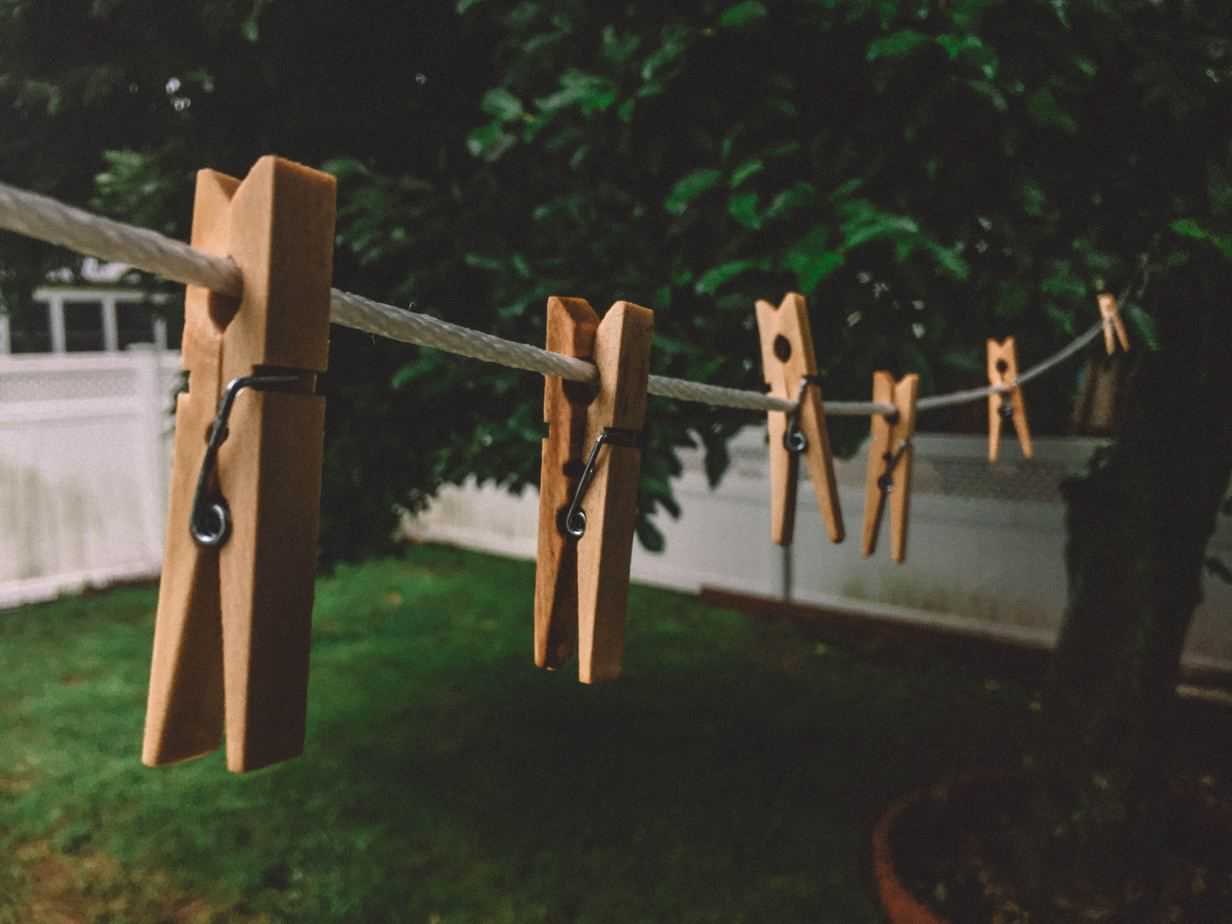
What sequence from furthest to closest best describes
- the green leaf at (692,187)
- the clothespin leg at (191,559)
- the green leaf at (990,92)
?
the green leaf at (692,187) < the green leaf at (990,92) < the clothespin leg at (191,559)

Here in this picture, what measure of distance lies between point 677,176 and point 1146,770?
7.77 feet

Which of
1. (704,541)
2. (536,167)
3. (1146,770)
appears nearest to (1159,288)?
(1146,770)

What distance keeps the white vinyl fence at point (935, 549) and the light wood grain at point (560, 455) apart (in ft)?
10.7

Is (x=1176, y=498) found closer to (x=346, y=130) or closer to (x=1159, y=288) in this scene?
(x=1159, y=288)

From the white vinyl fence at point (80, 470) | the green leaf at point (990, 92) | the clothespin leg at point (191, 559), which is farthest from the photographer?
the white vinyl fence at point (80, 470)

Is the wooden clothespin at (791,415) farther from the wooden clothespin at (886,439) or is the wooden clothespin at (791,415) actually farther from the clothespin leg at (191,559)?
the clothespin leg at (191,559)

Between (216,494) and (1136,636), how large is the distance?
3045 mm

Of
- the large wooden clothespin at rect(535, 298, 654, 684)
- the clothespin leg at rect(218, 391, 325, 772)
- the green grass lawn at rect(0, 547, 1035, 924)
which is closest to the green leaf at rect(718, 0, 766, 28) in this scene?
the large wooden clothespin at rect(535, 298, 654, 684)

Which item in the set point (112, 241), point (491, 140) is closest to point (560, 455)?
point (112, 241)

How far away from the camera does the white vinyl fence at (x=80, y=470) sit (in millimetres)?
6746

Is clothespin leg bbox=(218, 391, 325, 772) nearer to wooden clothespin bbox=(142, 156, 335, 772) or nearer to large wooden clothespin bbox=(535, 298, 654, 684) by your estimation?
wooden clothespin bbox=(142, 156, 335, 772)

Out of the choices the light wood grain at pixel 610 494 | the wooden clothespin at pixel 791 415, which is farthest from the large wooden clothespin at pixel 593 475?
the wooden clothespin at pixel 791 415

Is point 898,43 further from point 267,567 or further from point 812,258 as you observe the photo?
point 267,567

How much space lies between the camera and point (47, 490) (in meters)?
6.92
